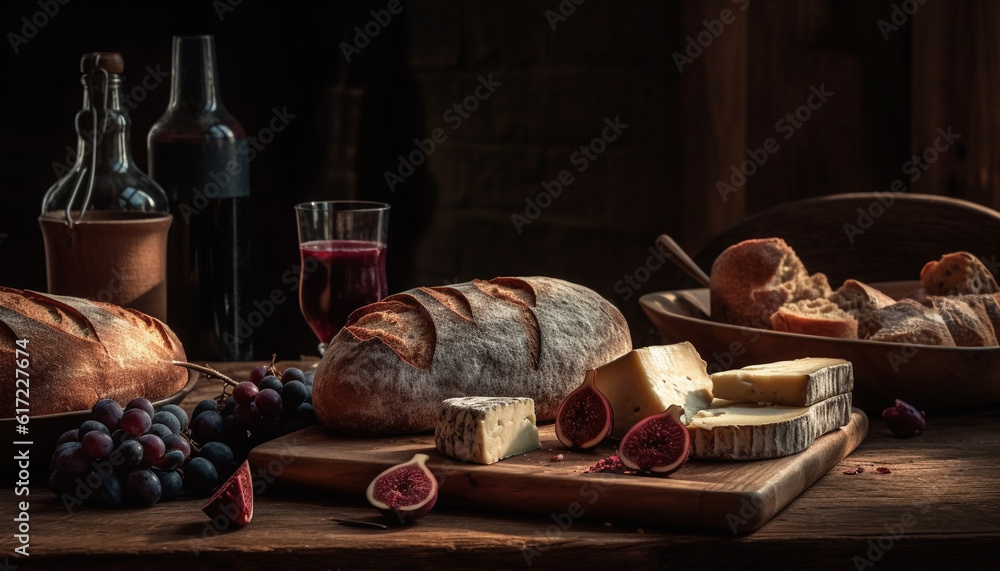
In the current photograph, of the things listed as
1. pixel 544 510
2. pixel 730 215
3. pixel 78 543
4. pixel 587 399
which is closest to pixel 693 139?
pixel 730 215

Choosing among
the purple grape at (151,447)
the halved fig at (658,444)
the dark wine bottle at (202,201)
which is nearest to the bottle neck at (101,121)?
the dark wine bottle at (202,201)

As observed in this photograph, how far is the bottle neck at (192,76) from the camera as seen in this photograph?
7.82 feet

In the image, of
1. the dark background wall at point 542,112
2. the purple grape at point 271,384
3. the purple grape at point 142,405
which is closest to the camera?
the purple grape at point 142,405

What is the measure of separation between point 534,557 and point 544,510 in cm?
14

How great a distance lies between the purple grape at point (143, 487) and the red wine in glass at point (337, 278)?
0.71 meters

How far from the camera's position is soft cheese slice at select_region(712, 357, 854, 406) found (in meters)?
1.70

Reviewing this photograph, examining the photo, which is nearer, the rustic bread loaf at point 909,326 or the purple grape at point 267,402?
the purple grape at point 267,402

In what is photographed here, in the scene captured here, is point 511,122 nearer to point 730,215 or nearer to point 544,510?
point 730,215
